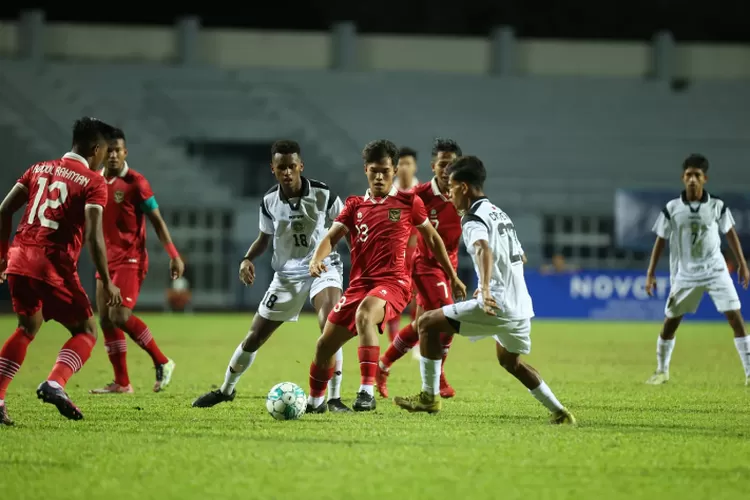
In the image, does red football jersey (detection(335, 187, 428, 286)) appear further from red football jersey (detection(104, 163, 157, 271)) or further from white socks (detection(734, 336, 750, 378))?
white socks (detection(734, 336, 750, 378))

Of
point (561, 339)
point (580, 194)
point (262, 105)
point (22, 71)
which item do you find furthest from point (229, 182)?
point (561, 339)

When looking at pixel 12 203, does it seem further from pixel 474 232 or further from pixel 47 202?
pixel 474 232

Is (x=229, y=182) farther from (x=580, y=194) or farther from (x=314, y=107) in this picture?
(x=580, y=194)

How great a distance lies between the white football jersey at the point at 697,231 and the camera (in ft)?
35.5

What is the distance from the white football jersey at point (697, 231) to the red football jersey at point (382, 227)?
151 inches

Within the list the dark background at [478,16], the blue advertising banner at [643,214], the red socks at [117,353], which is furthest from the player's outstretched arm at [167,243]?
the dark background at [478,16]

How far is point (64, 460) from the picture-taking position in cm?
571

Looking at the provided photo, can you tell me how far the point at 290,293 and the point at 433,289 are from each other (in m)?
1.89

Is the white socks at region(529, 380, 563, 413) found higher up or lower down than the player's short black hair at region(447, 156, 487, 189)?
lower down

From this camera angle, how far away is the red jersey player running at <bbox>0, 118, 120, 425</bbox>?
711 centimetres

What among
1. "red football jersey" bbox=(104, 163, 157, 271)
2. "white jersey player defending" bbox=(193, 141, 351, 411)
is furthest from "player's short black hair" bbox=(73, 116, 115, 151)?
"red football jersey" bbox=(104, 163, 157, 271)

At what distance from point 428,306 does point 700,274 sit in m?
3.03

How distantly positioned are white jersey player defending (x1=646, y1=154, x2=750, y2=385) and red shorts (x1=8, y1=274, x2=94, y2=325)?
19.2 feet

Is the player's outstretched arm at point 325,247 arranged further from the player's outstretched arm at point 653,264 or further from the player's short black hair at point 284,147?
the player's outstretched arm at point 653,264
